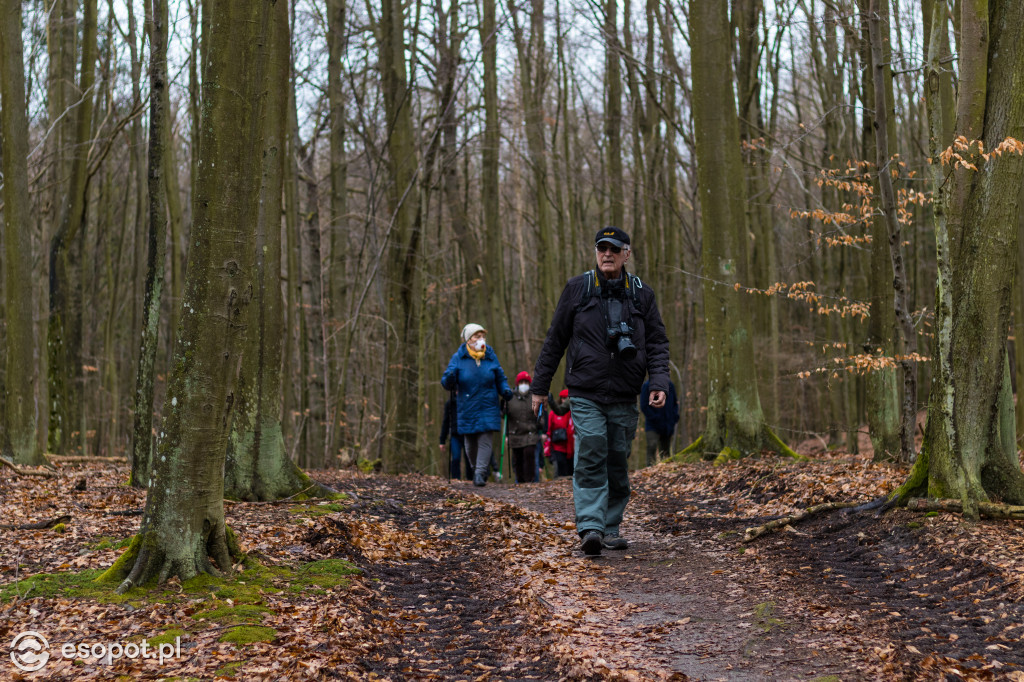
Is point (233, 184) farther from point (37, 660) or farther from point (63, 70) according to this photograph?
point (63, 70)

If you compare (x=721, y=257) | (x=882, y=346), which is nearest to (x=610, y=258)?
(x=721, y=257)

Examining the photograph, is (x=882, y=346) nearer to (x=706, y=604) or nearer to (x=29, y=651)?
(x=706, y=604)

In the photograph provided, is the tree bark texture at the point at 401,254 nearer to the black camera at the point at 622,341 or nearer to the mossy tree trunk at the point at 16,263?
the mossy tree trunk at the point at 16,263

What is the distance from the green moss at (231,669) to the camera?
382cm

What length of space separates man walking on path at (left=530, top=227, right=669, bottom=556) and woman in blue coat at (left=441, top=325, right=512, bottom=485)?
5227 millimetres

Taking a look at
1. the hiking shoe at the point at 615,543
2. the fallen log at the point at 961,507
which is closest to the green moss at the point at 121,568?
the hiking shoe at the point at 615,543

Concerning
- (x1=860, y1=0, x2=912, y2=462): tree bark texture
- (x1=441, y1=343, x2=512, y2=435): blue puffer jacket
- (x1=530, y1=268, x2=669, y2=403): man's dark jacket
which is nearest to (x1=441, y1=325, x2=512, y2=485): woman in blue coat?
(x1=441, y1=343, x2=512, y2=435): blue puffer jacket

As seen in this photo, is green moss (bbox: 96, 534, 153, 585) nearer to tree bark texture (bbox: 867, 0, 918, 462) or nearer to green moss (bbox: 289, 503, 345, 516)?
green moss (bbox: 289, 503, 345, 516)

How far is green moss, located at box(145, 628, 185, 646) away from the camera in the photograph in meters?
4.17

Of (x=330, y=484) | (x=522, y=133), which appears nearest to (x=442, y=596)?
(x=330, y=484)

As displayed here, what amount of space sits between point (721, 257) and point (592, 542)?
5.79 meters

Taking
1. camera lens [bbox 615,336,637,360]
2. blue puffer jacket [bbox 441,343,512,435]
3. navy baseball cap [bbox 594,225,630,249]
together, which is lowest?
blue puffer jacket [bbox 441,343,512,435]

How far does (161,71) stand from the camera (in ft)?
26.9

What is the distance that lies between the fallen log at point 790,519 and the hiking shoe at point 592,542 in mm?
1198
